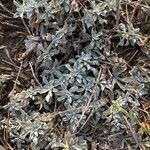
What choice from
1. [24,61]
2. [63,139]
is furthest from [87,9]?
[63,139]

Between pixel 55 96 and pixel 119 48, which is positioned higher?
pixel 119 48

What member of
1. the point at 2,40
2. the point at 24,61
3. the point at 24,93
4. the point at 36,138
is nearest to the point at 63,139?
the point at 36,138

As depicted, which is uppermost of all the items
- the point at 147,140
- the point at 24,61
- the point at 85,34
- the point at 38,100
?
the point at 85,34

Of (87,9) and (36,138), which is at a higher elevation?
(87,9)

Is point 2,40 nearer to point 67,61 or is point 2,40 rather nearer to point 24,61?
point 24,61

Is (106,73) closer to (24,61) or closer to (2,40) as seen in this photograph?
(24,61)
